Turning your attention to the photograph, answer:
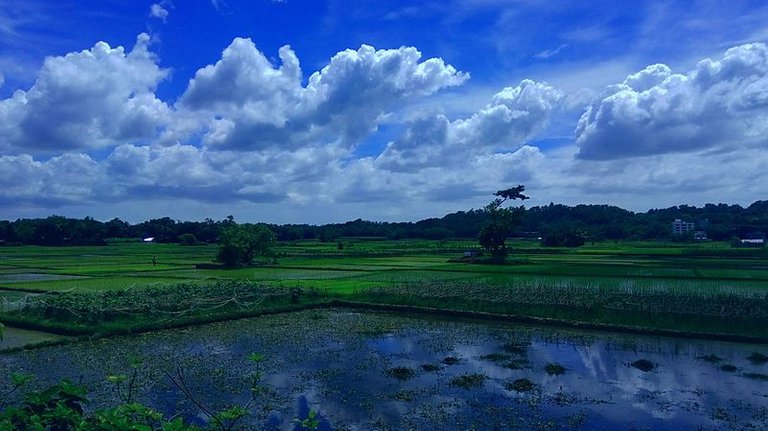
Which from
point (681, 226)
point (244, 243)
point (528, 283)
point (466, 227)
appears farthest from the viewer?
point (466, 227)

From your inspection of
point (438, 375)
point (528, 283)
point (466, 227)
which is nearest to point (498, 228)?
point (528, 283)

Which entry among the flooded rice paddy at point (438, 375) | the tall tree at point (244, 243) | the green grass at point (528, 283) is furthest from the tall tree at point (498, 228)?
the flooded rice paddy at point (438, 375)

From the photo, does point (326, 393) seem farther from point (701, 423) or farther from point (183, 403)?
point (701, 423)

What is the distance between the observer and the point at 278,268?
4381 cm

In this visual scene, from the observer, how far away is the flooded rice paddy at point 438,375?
35.6ft

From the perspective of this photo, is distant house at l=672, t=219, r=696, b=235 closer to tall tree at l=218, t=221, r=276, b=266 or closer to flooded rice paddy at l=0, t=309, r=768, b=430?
tall tree at l=218, t=221, r=276, b=266

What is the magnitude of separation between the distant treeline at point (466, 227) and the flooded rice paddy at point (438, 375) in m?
50.3

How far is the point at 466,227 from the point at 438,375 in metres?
98.6

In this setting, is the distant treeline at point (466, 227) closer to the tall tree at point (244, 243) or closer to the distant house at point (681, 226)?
the distant house at point (681, 226)

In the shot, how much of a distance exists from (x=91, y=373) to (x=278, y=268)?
30.1 metres

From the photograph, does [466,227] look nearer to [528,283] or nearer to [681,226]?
[681,226]

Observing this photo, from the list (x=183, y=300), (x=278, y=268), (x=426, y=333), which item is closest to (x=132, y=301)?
(x=183, y=300)

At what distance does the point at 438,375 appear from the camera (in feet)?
45.0

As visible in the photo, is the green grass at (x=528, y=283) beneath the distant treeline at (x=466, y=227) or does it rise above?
beneath
